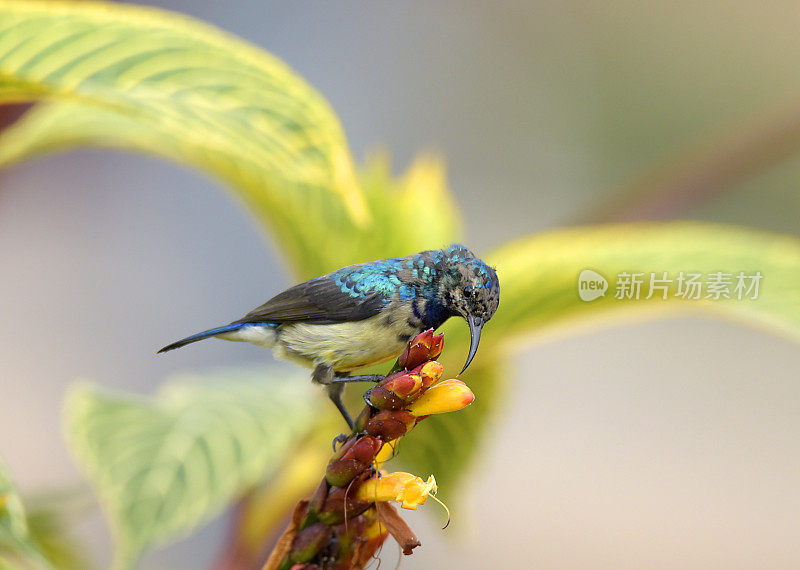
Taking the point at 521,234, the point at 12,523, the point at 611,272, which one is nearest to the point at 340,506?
the point at 12,523

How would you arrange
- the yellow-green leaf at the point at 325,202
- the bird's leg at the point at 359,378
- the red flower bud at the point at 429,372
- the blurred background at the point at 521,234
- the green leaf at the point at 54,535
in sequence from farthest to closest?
1. the blurred background at the point at 521,234
2. the green leaf at the point at 54,535
3. the yellow-green leaf at the point at 325,202
4. the bird's leg at the point at 359,378
5. the red flower bud at the point at 429,372

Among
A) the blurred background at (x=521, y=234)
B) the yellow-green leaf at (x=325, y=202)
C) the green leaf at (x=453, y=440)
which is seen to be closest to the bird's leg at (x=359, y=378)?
the yellow-green leaf at (x=325, y=202)

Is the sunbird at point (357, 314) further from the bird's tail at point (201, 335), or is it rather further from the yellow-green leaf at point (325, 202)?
the yellow-green leaf at point (325, 202)

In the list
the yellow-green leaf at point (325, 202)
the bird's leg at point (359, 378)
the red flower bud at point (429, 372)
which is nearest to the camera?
the red flower bud at point (429, 372)

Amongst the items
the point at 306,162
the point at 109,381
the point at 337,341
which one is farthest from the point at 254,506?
the point at 109,381

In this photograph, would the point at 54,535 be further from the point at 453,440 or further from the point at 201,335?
the point at 201,335

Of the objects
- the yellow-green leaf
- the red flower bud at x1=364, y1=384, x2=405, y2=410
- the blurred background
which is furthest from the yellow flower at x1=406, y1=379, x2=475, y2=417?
the blurred background

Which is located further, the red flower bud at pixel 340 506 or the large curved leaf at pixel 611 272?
the large curved leaf at pixel 611 272
